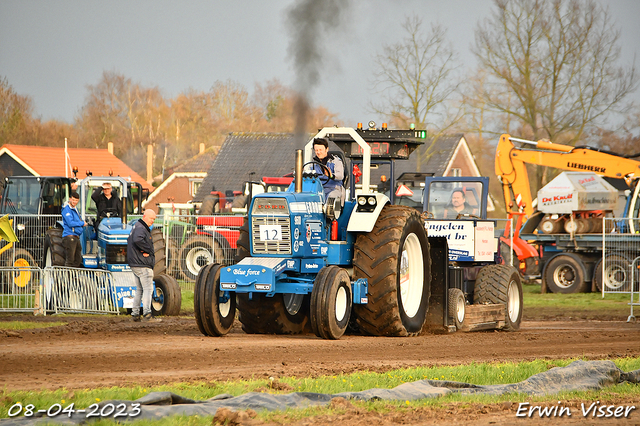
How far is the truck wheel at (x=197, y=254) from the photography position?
21422 millimetres

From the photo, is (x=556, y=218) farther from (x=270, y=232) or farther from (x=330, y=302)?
(x=330, y=302)

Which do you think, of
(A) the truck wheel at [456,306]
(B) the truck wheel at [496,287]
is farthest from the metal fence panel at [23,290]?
(B) the truck wheel at [496,287]

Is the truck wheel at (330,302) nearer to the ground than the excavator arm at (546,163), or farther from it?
nearer to the ground

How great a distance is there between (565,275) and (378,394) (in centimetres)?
1840

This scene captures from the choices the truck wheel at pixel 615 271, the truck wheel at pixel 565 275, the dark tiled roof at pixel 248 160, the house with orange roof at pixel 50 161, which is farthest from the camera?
the house with orange roof at pixel 50 161

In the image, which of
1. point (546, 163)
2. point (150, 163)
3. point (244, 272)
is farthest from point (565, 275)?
point (150, 163)

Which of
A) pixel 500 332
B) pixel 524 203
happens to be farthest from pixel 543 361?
pixel 524 203

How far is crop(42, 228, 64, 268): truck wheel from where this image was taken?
1648 centimetres

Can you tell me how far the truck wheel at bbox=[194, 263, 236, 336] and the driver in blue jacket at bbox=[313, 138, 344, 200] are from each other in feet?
6.12

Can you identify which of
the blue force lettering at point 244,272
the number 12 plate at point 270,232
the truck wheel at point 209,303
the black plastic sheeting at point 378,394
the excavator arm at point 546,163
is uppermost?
the excavator arm at point 546,163

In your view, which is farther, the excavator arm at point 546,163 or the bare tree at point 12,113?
the bare tree at point 12,113

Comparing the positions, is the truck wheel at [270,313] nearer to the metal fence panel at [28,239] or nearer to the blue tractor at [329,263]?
the blue tractor at [329,263]

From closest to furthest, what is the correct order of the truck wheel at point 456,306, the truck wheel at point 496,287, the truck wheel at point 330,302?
the truck wheel at point 330,302
the truck wheel at point 456,306
the truck wheel at point 496,287

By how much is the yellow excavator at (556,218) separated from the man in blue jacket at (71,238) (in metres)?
10.9
